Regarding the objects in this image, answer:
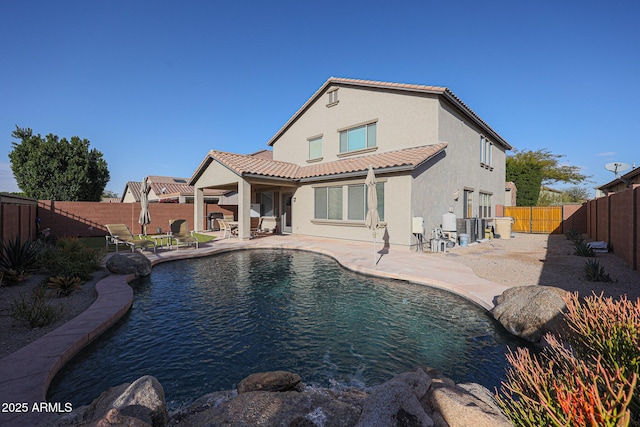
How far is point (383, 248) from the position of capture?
1418 cm

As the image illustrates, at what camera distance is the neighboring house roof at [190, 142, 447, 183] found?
13.6 meters

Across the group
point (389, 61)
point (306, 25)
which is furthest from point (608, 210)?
point (306, 25)

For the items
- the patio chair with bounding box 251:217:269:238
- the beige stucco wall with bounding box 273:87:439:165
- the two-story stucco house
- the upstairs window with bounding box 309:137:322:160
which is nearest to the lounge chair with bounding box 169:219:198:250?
the two-story stucco house

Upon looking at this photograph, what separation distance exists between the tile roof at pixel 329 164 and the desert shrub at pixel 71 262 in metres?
8.08

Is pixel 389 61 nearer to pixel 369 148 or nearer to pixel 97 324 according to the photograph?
pixel 369 148

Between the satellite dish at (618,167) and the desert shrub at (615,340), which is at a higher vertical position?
the satellite dish at (618,167)

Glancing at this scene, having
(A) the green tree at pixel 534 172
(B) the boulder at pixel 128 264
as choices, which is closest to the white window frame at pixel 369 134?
(B) the boulder at pixel 128 264

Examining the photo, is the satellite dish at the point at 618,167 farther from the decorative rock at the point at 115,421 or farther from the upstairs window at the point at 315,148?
the decorative rock at the point at 115,421

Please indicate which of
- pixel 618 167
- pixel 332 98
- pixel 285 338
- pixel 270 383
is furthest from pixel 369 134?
pixel 270 383

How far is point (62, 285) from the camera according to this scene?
709cm

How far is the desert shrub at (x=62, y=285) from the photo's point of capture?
7.01 metres

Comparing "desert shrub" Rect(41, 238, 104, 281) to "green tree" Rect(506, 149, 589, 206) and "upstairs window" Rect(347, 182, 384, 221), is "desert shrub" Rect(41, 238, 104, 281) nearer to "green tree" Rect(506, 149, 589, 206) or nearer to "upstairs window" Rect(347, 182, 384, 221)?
"upstairs window" Rect(347, 182, 384, 221)

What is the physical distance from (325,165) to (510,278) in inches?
508

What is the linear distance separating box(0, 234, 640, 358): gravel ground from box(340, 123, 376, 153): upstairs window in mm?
8032
